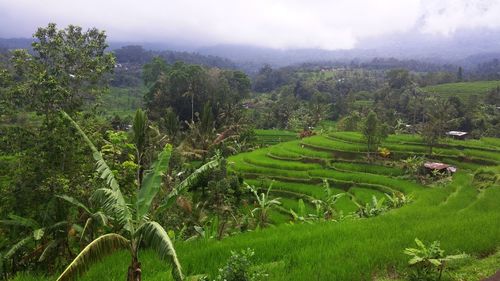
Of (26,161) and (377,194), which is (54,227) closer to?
(26,161)

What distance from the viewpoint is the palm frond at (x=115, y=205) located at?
20.1 ft

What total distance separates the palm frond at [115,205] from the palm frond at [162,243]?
1.22 feet

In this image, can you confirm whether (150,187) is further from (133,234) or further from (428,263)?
(428,263)

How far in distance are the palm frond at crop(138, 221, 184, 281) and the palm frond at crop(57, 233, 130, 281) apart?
363mm

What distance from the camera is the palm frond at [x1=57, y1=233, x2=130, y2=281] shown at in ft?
16.3

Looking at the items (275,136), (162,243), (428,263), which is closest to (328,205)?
(428,263)

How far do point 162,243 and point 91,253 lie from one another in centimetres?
84

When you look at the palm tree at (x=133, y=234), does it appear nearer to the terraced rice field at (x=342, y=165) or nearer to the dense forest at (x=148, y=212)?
the dense forest at (x=148, y=212)

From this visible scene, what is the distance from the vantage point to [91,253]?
5.30 metres

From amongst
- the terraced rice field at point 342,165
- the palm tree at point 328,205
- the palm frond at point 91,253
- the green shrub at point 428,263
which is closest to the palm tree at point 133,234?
the palm frond at point 91,253

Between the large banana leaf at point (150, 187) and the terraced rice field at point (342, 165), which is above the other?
the large banana leaf at point (150, 187)

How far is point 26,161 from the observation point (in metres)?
10.2

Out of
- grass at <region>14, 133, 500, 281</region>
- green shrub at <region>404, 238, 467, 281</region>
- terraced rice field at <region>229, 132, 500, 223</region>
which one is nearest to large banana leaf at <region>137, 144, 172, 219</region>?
grass at <region>14, 133, 500, 281</region>

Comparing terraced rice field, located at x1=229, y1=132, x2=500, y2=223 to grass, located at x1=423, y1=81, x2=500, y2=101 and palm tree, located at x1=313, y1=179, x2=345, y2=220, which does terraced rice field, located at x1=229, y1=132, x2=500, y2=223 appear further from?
grass, located at x1=423, y1=81, x2=500, y2=101
